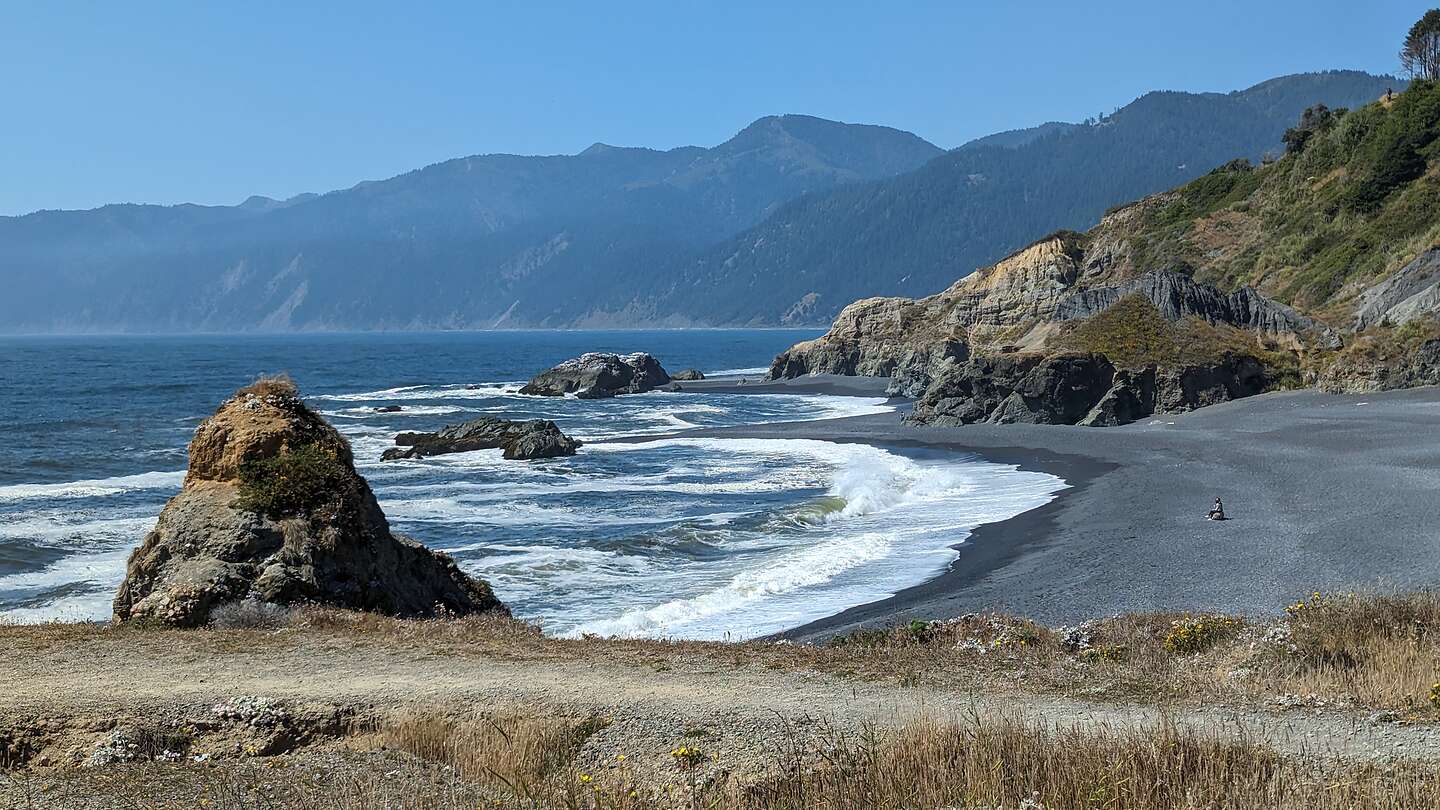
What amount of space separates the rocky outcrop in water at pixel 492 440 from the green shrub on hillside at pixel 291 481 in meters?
25.8

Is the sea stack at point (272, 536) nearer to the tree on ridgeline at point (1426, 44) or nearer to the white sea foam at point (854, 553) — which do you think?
the white sea foam at point (854, 553)

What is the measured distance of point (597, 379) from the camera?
78312mm

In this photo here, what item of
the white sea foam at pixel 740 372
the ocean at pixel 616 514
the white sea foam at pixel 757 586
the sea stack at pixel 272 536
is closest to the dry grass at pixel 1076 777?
the sea stack at pixel 272 536

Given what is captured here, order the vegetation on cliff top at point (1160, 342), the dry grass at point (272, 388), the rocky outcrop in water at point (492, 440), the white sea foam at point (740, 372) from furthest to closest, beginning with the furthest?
the white sea foam at point (740, 372), the vegetation on cliff top at point (1160, 342), the rocky outcrop in water at point (492, 440), the dry grass at point (272, 388)

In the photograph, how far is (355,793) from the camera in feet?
19.5

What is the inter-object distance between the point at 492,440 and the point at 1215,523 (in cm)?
2830

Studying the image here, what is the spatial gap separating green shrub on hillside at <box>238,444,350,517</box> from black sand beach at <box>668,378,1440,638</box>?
696cm

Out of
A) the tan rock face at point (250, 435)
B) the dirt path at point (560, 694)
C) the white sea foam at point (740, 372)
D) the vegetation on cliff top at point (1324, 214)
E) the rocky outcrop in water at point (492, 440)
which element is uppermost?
the vegetation on cliff top at point (1324, 214)

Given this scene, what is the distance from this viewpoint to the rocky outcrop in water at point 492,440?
3972 centimetres

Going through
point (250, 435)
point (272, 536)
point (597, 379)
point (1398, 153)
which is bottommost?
point (272, 536)

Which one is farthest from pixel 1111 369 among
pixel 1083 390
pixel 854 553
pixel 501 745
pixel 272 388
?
pixel 501 745

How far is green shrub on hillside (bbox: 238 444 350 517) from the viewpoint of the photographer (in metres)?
12.8

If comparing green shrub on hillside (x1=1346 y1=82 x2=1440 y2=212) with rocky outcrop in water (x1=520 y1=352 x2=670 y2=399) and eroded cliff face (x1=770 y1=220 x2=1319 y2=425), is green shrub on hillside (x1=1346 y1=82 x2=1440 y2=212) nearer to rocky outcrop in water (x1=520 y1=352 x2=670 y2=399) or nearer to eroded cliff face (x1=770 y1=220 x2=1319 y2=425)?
eroded cliff face (x1=770 y1=220 x2=1319 y2=425)

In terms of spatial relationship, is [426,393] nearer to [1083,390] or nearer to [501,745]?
[1083,390]
